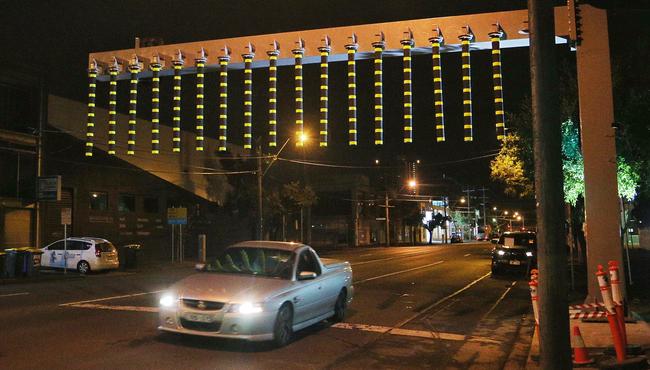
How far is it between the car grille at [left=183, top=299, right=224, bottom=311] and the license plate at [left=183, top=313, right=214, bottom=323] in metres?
0.10

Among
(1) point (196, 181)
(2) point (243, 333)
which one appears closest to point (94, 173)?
(1) point (196, 181)

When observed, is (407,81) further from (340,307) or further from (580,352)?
(580,352)

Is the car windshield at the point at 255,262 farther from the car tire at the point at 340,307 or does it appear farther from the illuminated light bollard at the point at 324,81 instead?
the illuminated light bollard at the point at 324,81

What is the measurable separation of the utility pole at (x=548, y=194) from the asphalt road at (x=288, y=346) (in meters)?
2.84

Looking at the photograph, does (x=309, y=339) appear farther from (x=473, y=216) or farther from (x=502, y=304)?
(x=473, y=216)

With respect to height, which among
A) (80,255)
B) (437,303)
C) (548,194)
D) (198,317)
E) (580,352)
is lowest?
(437,303)

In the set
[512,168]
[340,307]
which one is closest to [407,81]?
[512,168]

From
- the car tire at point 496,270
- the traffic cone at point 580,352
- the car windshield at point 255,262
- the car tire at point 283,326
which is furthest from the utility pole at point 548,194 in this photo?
the car tire at point 496,270

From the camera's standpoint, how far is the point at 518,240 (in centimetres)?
2405

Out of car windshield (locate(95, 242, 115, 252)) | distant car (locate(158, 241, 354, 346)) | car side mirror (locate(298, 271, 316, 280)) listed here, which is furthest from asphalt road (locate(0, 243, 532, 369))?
car windshield (locate(95, 242, 115, 252))

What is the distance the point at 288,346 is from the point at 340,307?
111 inches

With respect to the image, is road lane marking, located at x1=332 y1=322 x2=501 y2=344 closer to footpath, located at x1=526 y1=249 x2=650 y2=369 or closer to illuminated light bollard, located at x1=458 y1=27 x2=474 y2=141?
footpath, located at x1=526 y1=249 x2=650 y2=369

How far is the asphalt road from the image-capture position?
7.87 meters

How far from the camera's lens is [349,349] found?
896 cm
